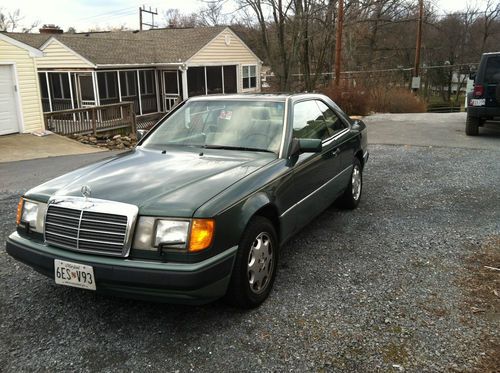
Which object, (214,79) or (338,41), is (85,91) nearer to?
(214,79)

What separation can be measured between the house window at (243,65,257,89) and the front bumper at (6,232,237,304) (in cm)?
2798

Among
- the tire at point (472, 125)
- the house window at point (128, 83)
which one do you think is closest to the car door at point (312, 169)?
the tire at point (472, 125)

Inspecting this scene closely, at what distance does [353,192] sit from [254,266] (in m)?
2.77

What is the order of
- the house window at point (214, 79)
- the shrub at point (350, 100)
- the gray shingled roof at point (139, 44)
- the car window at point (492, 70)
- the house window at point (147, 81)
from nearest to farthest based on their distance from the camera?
the car window at point (492, 70)
the shrub at point (350, 100)
the gray shingled roof at point (139, 44)
the house window at point (147, 81)
the house window at point (214, 79)

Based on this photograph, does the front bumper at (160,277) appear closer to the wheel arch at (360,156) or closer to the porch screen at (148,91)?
the wheel arch at (360,156)

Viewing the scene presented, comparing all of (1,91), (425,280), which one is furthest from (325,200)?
(1,91)

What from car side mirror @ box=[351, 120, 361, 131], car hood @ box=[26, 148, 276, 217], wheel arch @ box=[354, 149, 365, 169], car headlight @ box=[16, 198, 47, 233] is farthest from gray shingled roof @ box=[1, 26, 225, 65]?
car headlight @ box=[16, 198, 47, 233]

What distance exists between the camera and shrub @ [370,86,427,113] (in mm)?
21272

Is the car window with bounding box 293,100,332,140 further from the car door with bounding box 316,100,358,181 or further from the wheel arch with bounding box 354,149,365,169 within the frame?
A: the wheel arch with bounding box 354,149,365,169

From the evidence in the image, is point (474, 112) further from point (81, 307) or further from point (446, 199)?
point (81, 307)

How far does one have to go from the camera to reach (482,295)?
3.61 meters

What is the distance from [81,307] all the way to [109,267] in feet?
2.68

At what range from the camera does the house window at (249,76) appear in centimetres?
3002

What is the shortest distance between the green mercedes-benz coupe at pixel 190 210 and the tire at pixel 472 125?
8.72 metres
